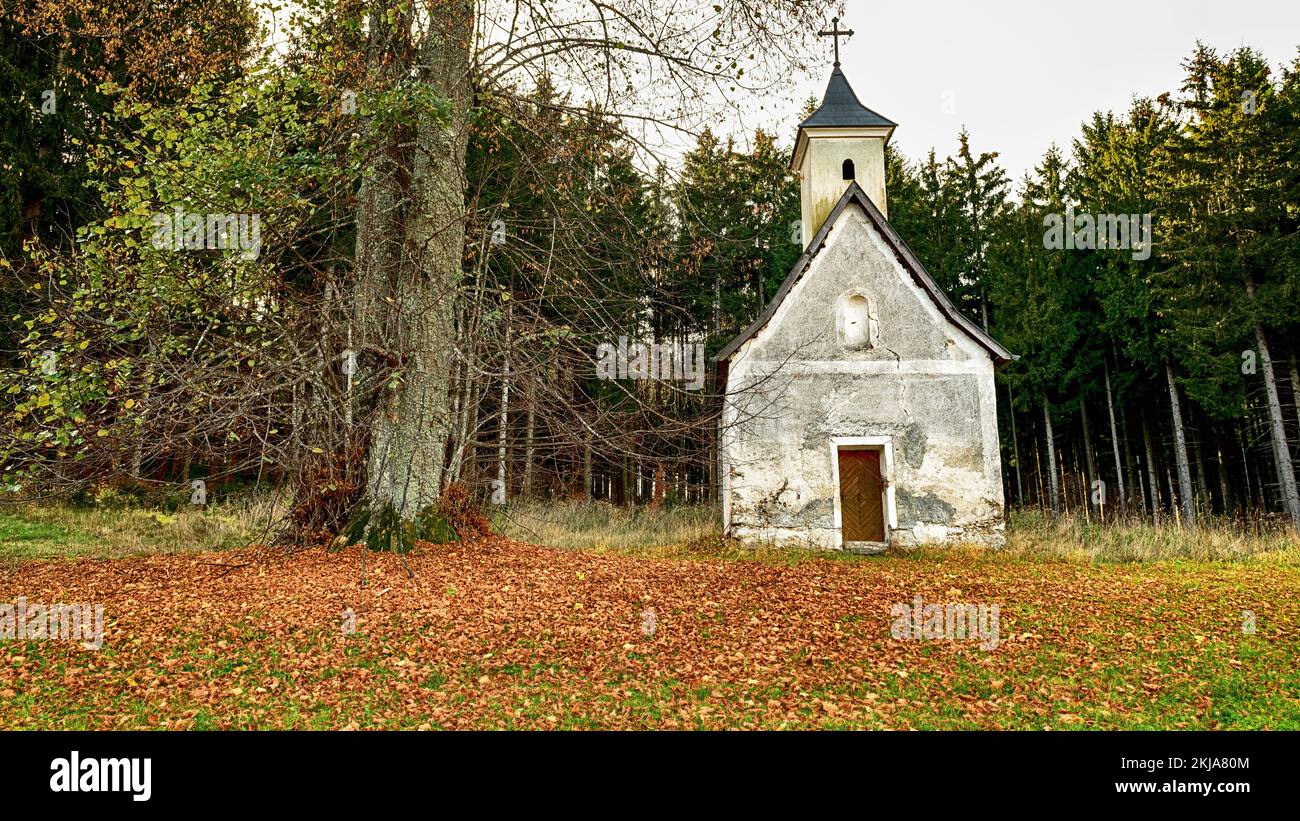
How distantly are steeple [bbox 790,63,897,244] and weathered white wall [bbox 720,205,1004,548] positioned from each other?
281 centimetres

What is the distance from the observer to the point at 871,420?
44.5 feet

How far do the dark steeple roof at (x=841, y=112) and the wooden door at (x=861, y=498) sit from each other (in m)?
7.60

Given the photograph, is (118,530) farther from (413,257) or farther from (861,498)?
(861,498)

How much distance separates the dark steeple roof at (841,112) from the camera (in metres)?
15.8

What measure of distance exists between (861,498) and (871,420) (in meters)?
1.57

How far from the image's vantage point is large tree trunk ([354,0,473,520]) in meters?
7.62

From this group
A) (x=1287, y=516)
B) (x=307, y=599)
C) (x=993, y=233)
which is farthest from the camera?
(x=993, y=233)

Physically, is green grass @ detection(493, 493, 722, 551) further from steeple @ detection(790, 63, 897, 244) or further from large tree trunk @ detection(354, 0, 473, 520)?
steeple @ detection(790, 63, 897, 244)

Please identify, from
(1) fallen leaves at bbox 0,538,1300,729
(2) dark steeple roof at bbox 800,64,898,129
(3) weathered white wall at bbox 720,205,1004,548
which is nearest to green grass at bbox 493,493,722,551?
(3) weathered white wall at bbox 720,205,1004,548

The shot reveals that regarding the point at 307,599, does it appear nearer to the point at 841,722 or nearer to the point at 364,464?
the point at 364,464

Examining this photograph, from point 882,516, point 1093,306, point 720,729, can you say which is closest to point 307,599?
point 720,729

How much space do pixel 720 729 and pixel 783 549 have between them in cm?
913

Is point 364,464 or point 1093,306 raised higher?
point 1093,306

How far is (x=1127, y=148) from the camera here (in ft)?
73.4
